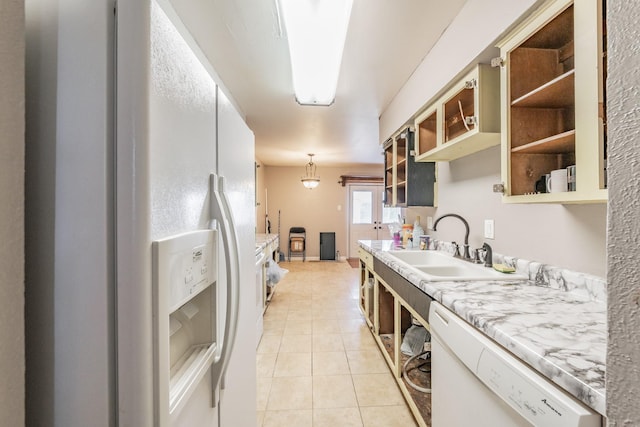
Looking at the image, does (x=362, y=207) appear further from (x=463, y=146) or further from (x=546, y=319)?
(x=546, y=319)

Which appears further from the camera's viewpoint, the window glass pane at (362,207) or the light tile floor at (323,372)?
the window glass pane at (362,207)

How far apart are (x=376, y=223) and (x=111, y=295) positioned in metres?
6.85

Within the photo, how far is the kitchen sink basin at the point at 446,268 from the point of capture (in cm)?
133

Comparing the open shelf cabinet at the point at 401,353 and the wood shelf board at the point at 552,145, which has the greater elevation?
the wood shelf board at the point at 552,145

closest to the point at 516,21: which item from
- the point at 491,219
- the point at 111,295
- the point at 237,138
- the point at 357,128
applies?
the point at 491,219

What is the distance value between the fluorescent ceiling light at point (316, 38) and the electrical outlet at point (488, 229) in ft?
4.60

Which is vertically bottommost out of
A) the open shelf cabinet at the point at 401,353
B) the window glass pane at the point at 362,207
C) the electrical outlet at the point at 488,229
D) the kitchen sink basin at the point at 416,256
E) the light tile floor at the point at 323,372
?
the light tile floor at the point at 323,372

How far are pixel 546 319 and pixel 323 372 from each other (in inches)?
64.7

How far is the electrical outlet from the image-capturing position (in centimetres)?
166

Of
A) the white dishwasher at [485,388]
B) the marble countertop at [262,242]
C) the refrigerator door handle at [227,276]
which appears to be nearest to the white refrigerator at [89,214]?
the refrigerator door handle at [227,276]

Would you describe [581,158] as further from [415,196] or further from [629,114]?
[415,196]

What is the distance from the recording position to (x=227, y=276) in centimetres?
84

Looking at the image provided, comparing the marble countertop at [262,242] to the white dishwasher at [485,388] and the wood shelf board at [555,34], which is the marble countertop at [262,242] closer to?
the white dishwasher at [485,388]

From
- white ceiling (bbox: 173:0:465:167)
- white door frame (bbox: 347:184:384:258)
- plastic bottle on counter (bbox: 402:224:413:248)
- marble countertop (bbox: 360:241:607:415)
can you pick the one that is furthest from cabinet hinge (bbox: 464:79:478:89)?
white door frame (bbox: 347:184:384:258)
